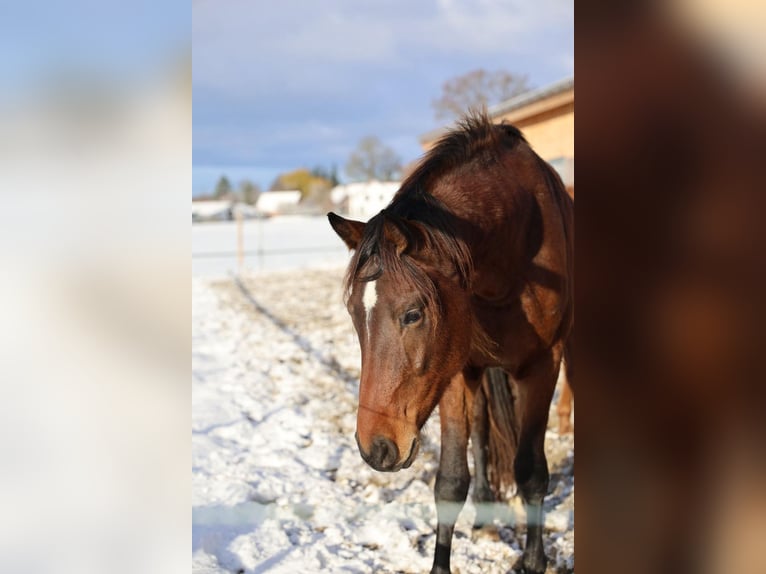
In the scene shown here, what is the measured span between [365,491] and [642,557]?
292 cm

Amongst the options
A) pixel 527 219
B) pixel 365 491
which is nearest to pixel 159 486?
pixel 527 219

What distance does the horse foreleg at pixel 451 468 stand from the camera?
2.34 metres

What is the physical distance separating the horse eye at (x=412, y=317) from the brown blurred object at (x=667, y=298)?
3.88ft

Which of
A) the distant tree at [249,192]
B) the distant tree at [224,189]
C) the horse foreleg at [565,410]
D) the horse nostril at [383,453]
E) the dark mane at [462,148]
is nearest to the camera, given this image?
the horse nostril at [383,453]

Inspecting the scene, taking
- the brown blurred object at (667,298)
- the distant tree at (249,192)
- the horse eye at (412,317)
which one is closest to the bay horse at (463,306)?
the horse eye at (412,317)

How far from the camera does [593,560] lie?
515mm

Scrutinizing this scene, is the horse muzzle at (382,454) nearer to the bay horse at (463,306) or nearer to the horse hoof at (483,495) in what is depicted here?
the bay horse at (463,306)

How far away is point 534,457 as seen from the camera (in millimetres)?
2578

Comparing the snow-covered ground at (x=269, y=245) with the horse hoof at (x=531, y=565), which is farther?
the snow-covered ground at (x=269, y=245)

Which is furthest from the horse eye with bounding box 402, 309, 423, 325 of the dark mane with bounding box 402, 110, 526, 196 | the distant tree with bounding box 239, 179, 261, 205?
the distant tree with bounding box 239, 179, 261, 205

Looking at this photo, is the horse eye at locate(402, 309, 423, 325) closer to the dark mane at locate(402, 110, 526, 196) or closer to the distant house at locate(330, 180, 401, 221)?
the dark mane at locate(402, 110, 526, 196)

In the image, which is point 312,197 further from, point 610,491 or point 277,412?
point 610,491

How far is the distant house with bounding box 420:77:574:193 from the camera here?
16.4ft

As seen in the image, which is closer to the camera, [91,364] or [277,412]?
[91,364]
